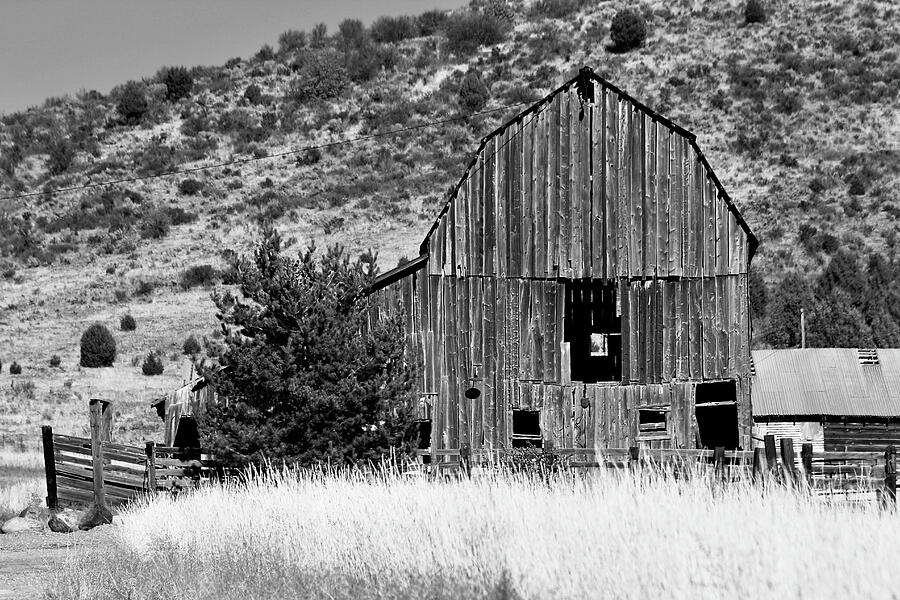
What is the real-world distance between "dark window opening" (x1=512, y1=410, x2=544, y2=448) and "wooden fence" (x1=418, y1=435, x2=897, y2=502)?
9.70ft

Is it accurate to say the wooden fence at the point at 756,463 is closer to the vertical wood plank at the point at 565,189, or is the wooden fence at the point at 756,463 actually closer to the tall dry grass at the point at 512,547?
the tall dry grass at the point at 512,547

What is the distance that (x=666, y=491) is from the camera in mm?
12805

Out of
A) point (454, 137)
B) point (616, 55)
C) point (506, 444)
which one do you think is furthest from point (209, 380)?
point (616, 55)

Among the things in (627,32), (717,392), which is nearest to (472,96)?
(627,32)

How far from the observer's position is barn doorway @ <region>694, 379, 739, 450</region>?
27.7 meters

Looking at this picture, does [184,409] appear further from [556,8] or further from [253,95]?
[556,8]

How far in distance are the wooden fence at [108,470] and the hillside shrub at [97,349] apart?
2525cm

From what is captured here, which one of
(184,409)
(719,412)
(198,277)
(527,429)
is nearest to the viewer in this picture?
(719,412)

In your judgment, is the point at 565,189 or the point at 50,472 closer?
the point at 50,472

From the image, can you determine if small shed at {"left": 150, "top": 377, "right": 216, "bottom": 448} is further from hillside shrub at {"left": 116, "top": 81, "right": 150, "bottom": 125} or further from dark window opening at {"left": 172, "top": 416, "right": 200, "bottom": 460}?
hillside shrub at {"left": 116, "top": 81, "right": 150, "bottom": 125}

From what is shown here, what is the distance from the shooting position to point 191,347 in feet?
164

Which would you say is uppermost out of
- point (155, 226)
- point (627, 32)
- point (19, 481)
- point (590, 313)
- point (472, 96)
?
point (627, 32)

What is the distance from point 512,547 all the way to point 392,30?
8663cm

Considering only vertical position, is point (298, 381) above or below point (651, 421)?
above
